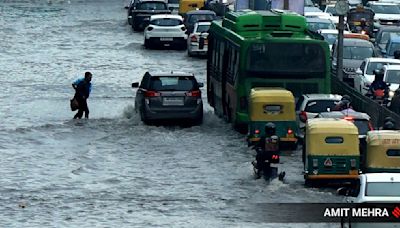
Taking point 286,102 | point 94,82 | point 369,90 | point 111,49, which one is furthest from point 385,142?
point 111,49

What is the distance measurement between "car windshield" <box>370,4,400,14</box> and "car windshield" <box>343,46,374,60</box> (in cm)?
1990

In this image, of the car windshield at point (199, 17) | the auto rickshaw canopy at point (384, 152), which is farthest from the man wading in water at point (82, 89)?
the car windshield at point (199, 17)

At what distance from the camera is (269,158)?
28484 mm

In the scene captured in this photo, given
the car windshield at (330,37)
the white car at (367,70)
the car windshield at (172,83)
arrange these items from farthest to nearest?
1. the car windshield at (330,37)
2. the white car at (367,70)
3. the car windshield at (172,83)

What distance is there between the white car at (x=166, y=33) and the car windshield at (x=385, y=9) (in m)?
11.7

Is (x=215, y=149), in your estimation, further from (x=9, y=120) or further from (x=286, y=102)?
(x=9, y=120)

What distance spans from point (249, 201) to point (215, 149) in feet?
23.7

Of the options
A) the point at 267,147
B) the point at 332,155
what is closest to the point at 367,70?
the point at 267,147

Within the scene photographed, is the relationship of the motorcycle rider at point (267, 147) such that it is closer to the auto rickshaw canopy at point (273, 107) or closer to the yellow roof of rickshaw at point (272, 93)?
the auto rickshaw canopy at point (273, 107)

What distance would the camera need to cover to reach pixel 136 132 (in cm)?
3741

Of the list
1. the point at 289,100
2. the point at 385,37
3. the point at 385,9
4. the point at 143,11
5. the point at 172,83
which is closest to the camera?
the point at 289,100

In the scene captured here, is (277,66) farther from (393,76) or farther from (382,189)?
(382,189)

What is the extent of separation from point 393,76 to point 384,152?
49.3 feet

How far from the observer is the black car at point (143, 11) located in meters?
70.8
